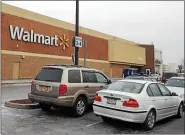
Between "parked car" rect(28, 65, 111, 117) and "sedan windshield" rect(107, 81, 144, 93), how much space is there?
1.34 meters

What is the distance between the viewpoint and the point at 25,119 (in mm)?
8359

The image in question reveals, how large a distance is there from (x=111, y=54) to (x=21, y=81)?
23.3 metres

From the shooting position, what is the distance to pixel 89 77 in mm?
10172

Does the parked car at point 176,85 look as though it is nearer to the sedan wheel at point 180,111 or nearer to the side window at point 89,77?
the sedan wheel at point 180,111

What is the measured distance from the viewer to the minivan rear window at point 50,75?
9047 millimetres

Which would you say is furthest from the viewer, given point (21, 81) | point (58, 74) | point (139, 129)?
point (21, 81)

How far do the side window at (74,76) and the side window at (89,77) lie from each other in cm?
33

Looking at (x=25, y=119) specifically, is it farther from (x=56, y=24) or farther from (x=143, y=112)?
(x=56, y=24)

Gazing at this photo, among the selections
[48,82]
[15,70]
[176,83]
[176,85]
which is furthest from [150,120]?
[15,70]

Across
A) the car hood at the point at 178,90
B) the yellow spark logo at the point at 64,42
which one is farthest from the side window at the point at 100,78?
the yellow spark logo at the point at 64,42

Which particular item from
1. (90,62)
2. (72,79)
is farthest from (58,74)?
(90,62)

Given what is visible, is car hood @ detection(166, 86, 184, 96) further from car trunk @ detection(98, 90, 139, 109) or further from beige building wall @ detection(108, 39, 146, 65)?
beige building wall @ detection(108, 39, 146, 65)

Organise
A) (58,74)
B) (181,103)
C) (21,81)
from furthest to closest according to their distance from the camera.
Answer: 1. (21,81)
2. (181,103)
3. (58,74)

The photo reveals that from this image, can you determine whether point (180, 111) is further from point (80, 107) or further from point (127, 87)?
point (80, 107)
